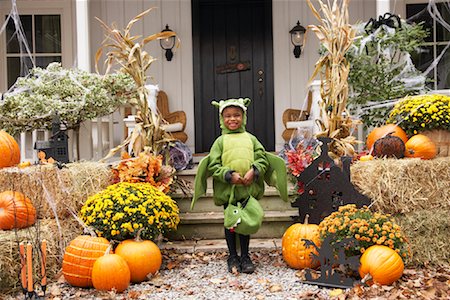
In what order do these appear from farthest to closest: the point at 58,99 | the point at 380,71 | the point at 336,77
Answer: the point at 380,71
the point at 58,99
the point at 336,77

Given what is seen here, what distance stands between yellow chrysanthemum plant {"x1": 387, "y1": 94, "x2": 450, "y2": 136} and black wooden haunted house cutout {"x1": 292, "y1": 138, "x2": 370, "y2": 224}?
1.00 metres

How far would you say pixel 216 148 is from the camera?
435 centimetres

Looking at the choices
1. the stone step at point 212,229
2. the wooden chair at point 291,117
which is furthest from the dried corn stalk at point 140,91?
the wooden chair at point 291,117

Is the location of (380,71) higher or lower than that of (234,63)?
lower

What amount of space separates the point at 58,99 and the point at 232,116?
200 cm

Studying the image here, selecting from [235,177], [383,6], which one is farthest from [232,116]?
[383,6]

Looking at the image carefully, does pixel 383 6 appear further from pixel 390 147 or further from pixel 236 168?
pixel 236 168

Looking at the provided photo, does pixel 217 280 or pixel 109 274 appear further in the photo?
pixel 217 280

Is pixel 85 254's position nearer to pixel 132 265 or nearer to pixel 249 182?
pixel 132 265

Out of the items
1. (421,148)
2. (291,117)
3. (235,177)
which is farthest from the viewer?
(291,117)

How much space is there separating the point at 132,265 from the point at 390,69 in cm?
362

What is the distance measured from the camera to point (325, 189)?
4.50 metres

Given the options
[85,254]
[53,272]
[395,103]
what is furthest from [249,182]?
[395,103]

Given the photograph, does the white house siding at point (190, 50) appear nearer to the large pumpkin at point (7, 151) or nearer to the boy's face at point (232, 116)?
the large pumpkin at point (7, 151)
